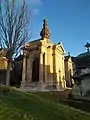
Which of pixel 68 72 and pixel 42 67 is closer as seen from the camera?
pixel 42 67

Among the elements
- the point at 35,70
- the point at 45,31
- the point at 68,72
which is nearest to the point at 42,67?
the point at 35,70

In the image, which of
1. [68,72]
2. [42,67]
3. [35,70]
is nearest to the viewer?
[42,67]

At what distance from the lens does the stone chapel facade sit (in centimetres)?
3203

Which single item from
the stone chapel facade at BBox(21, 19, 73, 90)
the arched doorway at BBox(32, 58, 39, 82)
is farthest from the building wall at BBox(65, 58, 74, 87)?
the arched doorway at BBox(32, 58, 39, 82)

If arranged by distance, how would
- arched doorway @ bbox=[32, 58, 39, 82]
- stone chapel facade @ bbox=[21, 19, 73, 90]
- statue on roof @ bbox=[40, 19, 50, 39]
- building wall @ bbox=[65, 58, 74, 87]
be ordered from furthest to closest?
building wall @ bbox=[65, 58, 74, 87] → statue on roof @ bbox=[40, 19, 50, 39] → arched doorway @ bbox=[32, 58, 39, 82] → stone chapel facade @ bbox=[21, 19, 73, 90]

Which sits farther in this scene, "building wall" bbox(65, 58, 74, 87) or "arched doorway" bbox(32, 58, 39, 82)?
"building wall" bbox(65, 58, 74, 87)

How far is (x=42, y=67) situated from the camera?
32312mm

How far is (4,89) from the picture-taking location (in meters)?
14.8

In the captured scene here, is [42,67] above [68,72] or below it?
above

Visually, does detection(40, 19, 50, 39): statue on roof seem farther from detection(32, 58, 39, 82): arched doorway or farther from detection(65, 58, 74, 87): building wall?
detection(65, 58, 74, 87): building wall

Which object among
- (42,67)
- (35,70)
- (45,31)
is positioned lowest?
(35,70)

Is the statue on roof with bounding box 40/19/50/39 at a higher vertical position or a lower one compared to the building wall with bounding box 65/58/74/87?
higher

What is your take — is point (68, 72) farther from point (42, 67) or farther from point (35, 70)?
point (42, 67)

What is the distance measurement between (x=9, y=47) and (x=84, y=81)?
9.26 metres
